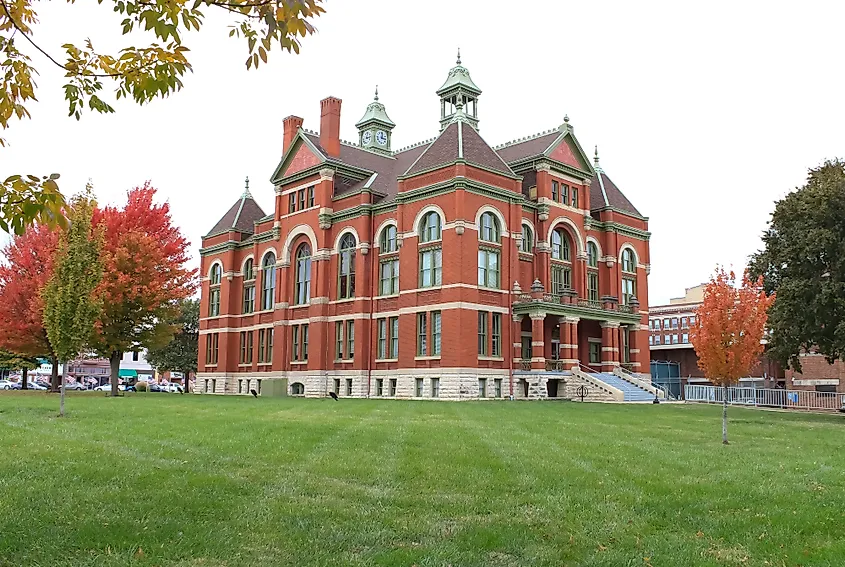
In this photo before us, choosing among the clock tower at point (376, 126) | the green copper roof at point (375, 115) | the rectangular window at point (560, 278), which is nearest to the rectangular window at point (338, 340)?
the rectangular window at point (560, 278)

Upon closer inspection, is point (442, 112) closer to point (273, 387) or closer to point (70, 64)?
point (273, 387)

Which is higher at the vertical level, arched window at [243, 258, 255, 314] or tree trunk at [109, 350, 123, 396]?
arched window at [243, 258, 255, 314]

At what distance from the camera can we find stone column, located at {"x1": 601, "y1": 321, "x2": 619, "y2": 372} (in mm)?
48188

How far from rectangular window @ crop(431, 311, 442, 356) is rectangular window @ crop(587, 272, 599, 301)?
13029 mm

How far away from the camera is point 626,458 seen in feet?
44.2

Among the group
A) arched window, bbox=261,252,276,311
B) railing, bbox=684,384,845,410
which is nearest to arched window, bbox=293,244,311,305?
arched window, bbox=261,252,276,311

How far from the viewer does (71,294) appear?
2333cm

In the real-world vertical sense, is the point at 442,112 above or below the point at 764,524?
above

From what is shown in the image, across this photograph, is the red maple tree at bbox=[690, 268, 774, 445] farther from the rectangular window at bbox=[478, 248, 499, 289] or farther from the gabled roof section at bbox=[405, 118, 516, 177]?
the gabled roof section at bbox=[405, 118, 516, 177]

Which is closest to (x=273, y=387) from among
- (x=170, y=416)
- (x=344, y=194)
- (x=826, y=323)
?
(x=344, y=194)

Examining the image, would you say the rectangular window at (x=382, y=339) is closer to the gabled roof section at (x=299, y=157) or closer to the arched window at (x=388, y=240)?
the arched window at (x=388, y=240)

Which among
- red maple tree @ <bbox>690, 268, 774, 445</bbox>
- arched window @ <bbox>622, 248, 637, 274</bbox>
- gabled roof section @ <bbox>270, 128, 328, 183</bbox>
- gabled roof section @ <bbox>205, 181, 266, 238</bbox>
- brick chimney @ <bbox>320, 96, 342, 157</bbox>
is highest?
brick chimney @ <bbox>320, 96, 342, 157</bbox>

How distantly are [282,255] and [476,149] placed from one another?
1712 centimetres

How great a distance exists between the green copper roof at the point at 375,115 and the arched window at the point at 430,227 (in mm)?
22650
